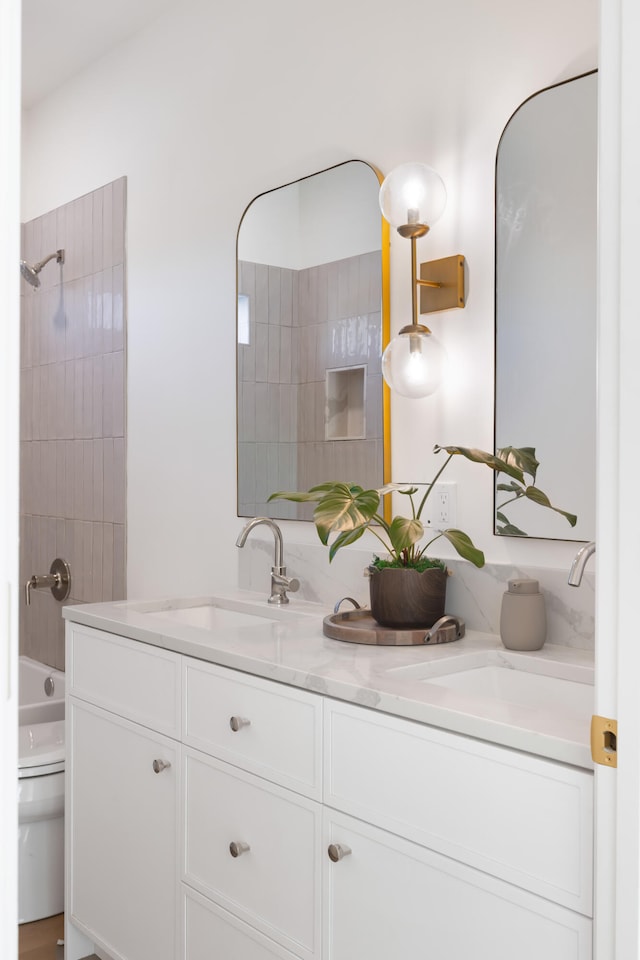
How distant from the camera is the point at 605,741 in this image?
1114mm

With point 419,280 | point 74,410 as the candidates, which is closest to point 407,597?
point 419,280

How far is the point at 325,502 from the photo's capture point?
1.85m

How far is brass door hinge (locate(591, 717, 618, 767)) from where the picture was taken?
111cm

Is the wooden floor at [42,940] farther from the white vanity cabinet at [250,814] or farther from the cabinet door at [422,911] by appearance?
the cabinet door at [422,911]

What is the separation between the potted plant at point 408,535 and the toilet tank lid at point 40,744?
4.09 feet

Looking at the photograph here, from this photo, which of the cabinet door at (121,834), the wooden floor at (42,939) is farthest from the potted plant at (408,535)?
the wooden floor at (42,939)

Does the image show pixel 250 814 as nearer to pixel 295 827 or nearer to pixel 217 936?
pixel 295 827

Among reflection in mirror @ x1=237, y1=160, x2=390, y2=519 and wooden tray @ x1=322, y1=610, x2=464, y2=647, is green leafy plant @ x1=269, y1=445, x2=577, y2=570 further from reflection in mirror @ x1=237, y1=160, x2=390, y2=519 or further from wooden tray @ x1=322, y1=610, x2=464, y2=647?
reflection in mirror @ x1=237, y1=160, x2=390, y2=519

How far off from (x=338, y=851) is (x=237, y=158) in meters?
1.99

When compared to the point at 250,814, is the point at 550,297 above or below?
above

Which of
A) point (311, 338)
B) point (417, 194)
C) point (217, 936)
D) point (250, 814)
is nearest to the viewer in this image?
point (250, 814)

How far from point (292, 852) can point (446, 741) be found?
0.46m

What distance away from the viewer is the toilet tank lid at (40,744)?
104 inches

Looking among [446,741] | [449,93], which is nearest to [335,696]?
[446,741]
